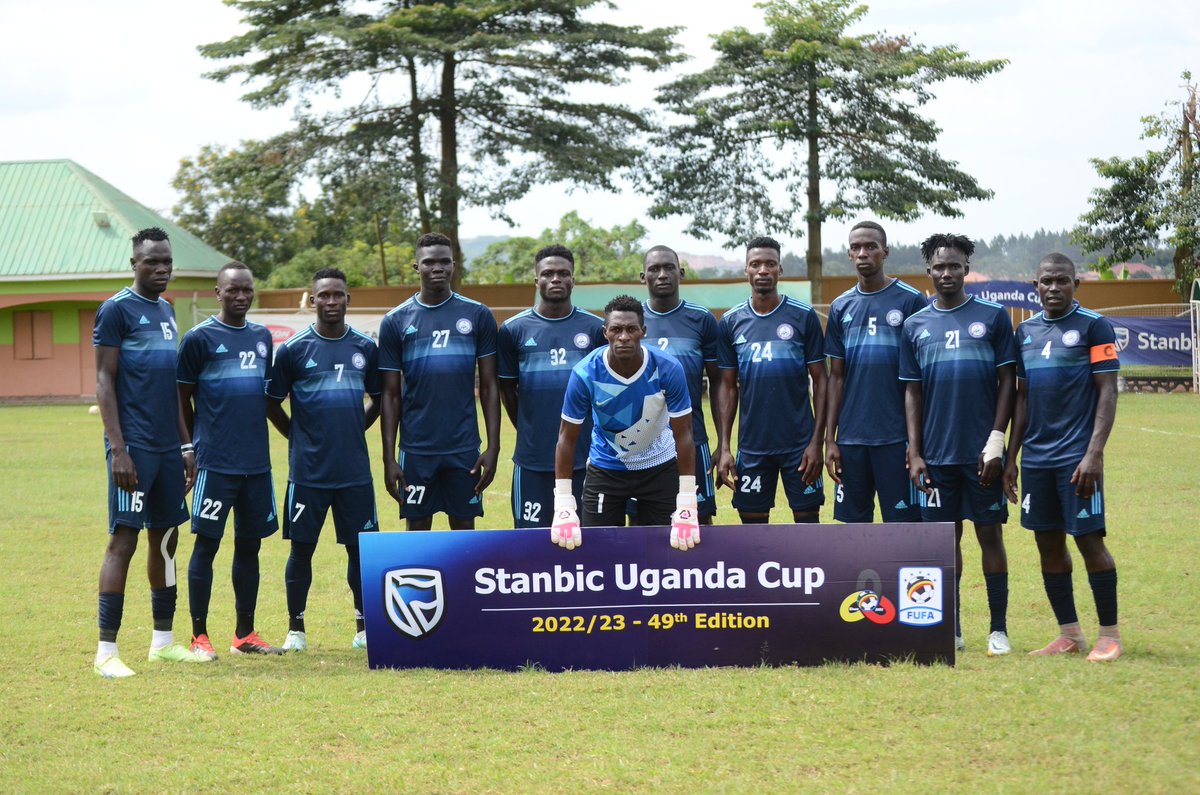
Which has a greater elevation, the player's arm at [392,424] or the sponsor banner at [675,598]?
the player's arm at [392,424]

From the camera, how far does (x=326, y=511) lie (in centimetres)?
770

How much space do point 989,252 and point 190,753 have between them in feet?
405

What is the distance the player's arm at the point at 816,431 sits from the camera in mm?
7781

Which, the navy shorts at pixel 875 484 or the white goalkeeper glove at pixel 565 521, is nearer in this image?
the white goalkeeper glove at pixel 565 521

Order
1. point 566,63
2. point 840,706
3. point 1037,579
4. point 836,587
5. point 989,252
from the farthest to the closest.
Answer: point 989,252, point 566,63, point 1037,579, point 836,587, point 840,706

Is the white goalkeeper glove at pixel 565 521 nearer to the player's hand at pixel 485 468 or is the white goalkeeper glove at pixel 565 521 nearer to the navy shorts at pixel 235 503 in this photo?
the player's hand at pixel 485 468

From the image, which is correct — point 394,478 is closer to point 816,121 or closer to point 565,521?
point 565,521

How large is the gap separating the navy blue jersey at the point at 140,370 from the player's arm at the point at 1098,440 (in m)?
5.14

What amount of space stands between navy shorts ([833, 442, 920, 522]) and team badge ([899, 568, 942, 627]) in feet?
2.97

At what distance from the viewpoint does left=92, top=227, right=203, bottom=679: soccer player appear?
7023 mm

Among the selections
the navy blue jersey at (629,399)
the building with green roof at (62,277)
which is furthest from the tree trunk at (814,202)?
the navy blue jersey at (629,399)

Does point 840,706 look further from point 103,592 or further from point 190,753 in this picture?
point 103,592

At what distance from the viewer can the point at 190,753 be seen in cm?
543

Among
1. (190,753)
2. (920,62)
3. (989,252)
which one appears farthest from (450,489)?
(989,252)
